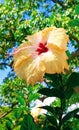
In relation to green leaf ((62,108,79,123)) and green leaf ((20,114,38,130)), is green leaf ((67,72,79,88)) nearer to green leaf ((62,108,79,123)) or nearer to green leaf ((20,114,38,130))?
green leaf ((62,108,79,123))

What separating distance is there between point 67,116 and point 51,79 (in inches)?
7.1

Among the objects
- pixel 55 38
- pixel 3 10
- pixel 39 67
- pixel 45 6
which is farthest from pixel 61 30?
pixel 45 6

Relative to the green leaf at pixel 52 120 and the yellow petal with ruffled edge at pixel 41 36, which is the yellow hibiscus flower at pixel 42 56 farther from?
the green leaf at pixel 52 120

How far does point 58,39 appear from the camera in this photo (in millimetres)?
1582

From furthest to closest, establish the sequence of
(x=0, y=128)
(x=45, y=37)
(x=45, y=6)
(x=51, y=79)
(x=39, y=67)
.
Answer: (x=45, y=6), (x=0, y=128), (x=51, y=79), (x=45, y=37), (x=39, y=67)

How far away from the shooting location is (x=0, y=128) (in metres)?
2.17

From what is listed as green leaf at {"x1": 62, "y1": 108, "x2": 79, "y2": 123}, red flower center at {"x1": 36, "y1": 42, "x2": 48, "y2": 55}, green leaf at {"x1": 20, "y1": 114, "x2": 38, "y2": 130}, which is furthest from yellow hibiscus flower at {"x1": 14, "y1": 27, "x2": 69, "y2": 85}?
green leaf at {"x1": 62, "y1": 108, "x2": 79, "y2": 123}

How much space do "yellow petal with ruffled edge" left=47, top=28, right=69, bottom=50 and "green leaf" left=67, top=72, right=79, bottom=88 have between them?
0.21 metres

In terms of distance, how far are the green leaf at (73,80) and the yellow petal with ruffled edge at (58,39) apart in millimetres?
211

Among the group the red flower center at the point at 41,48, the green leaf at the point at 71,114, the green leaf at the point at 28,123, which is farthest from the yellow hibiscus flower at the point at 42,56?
the green leaf at the point at 71,114

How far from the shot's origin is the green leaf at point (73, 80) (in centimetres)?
172

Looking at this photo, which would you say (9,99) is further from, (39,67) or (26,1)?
(39,67)

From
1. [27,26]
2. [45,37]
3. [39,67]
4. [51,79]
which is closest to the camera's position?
[39,67]

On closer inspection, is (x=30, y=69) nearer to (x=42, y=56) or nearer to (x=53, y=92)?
(x=42, y=56)
